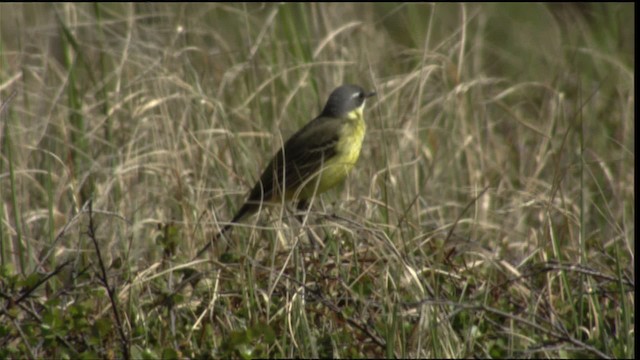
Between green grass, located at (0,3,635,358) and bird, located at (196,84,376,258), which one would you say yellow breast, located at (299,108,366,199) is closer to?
bird, located at (196,84,376,258)

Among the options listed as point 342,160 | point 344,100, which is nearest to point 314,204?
point 342,160

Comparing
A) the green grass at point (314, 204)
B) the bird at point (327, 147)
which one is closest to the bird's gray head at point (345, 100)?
the bird at point (327, 147)

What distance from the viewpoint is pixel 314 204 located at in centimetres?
558

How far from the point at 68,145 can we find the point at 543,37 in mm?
4178

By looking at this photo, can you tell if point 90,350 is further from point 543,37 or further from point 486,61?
point 543,37

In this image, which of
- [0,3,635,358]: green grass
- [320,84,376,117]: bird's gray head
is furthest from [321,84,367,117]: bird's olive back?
[0,3,635,358]: green grass

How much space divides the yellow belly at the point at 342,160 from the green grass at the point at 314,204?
0.38 feet

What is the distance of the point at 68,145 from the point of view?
5.35 m

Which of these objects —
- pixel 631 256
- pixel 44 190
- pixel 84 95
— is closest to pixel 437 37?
pixel 84 95

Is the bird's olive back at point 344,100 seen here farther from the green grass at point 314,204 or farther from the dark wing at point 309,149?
the green grass at point 314,204

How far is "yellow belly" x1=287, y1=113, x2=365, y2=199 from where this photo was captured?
541cm

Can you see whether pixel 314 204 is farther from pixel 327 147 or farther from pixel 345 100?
pixel 345 100

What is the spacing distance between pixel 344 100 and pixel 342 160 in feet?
1.05

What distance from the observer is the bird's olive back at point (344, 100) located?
574cm
